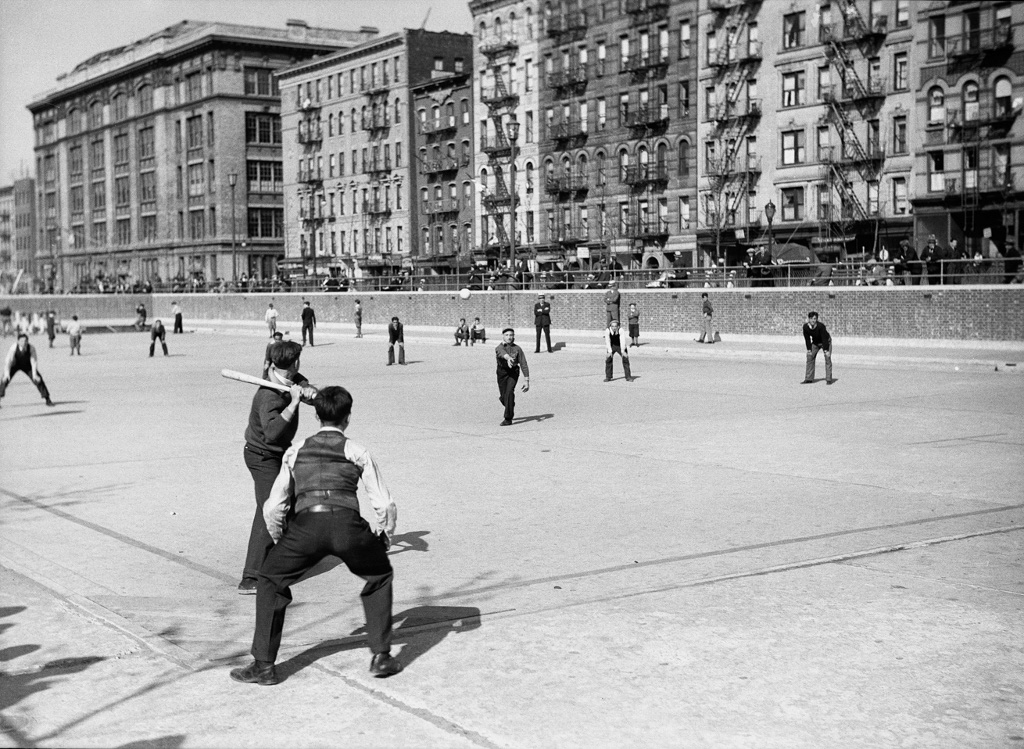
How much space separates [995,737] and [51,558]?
7.34 metres

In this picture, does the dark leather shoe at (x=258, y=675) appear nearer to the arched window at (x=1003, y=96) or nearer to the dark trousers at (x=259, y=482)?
the dark trousers at (x=259, y=482)

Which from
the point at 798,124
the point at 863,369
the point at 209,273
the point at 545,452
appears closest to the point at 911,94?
the point at 798,124

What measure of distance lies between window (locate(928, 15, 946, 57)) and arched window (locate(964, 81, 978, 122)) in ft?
6.22

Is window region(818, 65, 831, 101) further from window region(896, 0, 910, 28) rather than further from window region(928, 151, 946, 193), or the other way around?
window region(928, 151, 946, 193)

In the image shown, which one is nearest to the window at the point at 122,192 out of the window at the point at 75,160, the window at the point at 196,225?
the window at the point at 75,160

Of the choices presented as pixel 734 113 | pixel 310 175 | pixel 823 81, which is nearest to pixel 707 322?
pixel 823 81

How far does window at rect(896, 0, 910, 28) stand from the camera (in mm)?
56719

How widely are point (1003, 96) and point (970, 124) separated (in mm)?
1696

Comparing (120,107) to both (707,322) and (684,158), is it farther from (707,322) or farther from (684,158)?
(707,322)

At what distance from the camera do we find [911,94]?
2229 inches

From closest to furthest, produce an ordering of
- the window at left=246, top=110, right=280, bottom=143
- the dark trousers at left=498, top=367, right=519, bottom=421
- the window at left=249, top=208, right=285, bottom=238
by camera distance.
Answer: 1. the dark trousers at left=498, top=367, right=519, bottom=421
2. the window at left=249, top=208, right=285, bottom=238
3. the window at left=246, top=110, right=280, bottom=143

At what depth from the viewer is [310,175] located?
329ft

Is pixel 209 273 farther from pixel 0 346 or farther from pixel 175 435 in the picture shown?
pixel 175 435

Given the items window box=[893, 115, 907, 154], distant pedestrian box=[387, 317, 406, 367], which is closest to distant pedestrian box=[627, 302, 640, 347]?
distant pedestrian box=[387, 317, 406, 367]
